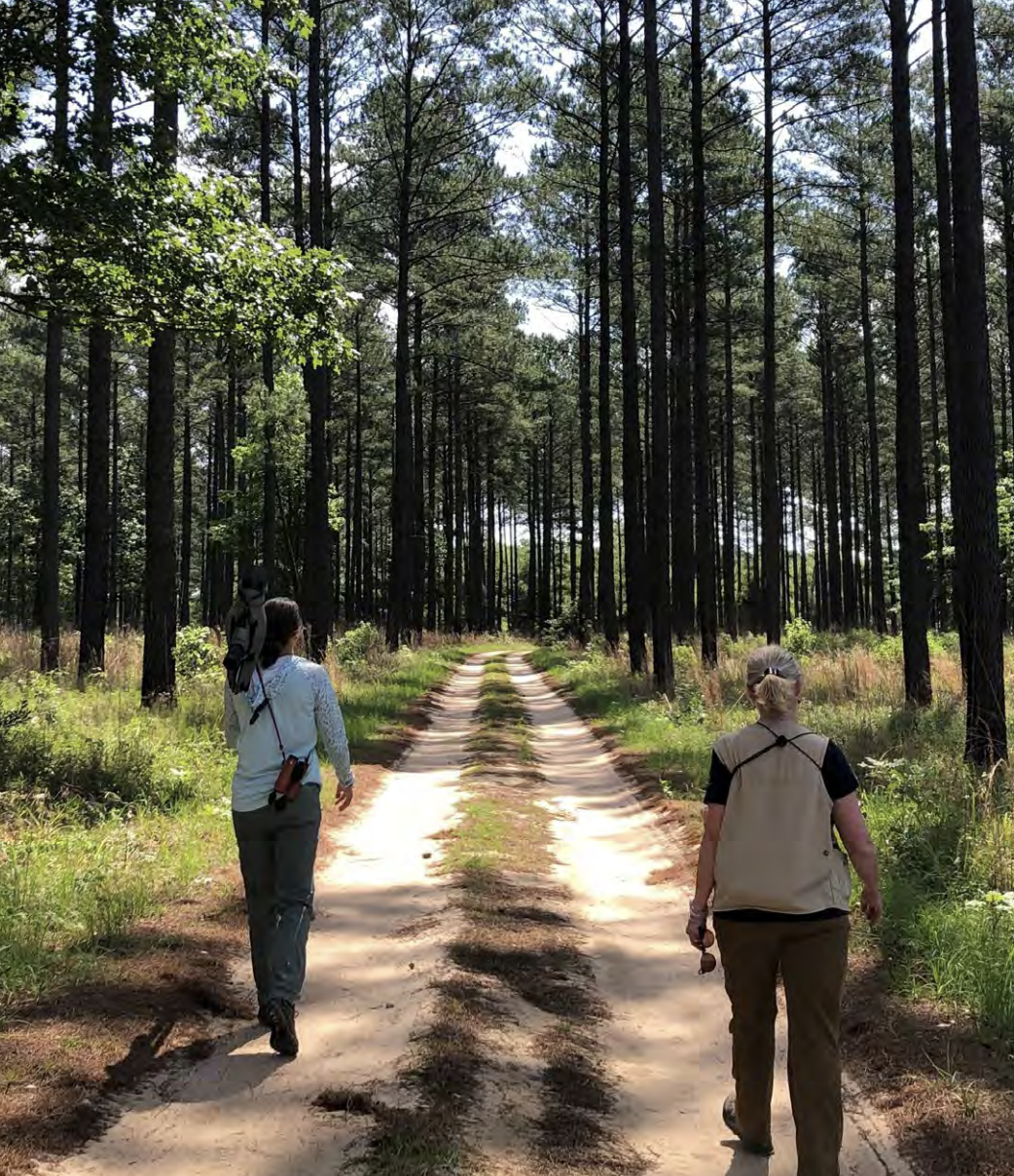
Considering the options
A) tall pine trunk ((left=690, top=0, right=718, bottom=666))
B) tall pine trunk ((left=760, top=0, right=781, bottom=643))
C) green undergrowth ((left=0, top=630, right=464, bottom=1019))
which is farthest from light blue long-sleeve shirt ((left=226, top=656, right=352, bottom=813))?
tall pine trunk ((left=760, top=0, right=781, bottom=643))

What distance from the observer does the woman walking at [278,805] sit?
173 inches

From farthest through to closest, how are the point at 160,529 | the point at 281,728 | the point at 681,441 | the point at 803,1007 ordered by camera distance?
the point at 681,441 → the point at 160,529 → the point at 281,728 → the point at 803,1007

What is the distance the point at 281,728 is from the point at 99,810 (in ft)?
13.5

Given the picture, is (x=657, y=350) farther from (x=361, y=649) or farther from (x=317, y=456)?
(x=361, y=649)

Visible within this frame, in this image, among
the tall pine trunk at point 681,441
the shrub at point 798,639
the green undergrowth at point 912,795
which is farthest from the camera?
the shrub at point 798,639

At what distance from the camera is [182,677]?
52.0ft

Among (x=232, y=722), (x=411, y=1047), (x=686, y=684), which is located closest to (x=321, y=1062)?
(x=411, y=1047)

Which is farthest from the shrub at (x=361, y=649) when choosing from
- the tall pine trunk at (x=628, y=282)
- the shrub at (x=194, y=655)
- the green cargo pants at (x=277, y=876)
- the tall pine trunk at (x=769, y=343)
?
the green cargo pants at (x=277, y=876)

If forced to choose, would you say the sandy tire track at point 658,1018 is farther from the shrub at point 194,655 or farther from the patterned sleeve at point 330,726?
the shrub at point 194,655

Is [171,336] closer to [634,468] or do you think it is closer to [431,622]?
[634,468]

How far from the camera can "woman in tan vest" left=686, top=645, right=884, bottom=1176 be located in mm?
3199

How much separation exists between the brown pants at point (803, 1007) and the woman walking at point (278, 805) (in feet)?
6.74

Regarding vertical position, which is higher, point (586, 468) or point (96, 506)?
point (586, 468)

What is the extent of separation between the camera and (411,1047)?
4250 millimetres
